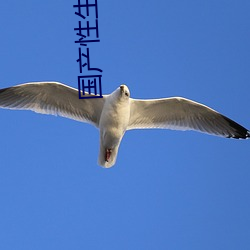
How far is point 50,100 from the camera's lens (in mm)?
6113

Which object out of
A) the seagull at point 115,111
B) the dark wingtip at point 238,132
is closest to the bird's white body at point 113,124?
the seagull at point 115,111

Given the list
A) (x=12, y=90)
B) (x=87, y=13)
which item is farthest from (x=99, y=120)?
(x=87, y=13)

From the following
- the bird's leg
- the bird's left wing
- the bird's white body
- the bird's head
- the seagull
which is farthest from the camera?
the bird's left wing

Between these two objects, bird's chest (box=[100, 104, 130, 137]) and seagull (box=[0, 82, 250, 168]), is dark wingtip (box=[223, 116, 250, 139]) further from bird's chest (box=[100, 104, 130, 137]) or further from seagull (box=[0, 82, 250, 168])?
bird's chest (box=[100, 104, 130, 137])

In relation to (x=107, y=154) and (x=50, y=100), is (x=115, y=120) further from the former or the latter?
(x=50, y=100)

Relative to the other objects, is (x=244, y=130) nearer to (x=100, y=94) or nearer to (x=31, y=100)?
(x=100, y=94)

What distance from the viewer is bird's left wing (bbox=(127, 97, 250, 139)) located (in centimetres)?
616

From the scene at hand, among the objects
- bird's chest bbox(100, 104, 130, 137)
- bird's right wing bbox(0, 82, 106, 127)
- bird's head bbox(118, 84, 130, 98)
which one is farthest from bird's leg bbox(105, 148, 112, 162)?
bird's head bbox(118, 84, 130, 98)

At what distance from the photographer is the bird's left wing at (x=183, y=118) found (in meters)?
6.16

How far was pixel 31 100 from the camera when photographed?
6.08 meters

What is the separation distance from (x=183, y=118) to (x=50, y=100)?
5.60 feet

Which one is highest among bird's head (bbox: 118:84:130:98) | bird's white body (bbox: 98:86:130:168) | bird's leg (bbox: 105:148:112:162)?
bird's head (bbox: 118:84:130:98)

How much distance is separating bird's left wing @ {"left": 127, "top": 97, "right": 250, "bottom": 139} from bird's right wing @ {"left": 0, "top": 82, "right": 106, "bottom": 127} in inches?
19.8

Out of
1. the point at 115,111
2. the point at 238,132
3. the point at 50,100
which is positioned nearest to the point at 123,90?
the point at 115,111
